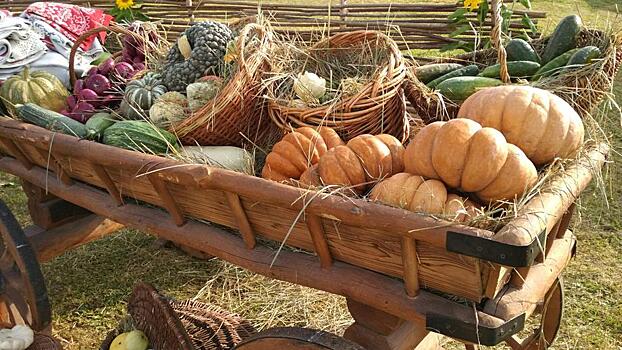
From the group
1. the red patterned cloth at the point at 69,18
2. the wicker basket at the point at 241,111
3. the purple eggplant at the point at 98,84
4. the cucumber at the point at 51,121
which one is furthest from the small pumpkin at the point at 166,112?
the red patterned cloth at the point at 69,18

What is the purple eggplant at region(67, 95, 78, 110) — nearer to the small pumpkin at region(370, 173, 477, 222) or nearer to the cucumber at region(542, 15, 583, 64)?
the small pumpkin at region(370, 173, 477, 222)

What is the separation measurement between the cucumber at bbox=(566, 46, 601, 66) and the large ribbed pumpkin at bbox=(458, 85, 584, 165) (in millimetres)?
600

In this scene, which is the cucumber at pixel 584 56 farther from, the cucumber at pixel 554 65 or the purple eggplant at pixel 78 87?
the purple eggplant at pixel 78 87

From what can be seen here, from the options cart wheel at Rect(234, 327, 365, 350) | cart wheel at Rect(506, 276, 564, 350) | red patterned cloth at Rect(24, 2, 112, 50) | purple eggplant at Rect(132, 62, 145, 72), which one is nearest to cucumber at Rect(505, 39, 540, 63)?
cart wheel at Rect(506, 276, 564, 350)

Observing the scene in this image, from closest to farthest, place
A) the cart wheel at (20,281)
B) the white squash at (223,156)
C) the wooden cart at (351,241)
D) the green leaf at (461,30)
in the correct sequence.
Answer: the wooden cart at (351,241)
the white squash at (223,156)
the cart wheel at (20,281)
the green leaf at (461,30)

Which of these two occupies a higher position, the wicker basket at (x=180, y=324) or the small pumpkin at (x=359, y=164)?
the small pumpkin at (x=359, y=164)

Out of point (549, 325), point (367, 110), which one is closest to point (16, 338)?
point (367, 110)

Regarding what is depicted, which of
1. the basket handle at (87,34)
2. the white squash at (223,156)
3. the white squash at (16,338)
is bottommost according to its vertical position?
the white squash at (16,338)

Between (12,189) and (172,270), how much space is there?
184 cm

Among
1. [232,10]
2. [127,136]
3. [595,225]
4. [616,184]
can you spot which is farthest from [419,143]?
[232,10]

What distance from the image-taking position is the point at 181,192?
1.85m

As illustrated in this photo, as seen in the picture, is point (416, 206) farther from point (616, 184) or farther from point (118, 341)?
point (616, 184)

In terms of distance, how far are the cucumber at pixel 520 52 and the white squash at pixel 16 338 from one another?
2.14 meters

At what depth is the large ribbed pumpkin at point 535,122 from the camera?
1.59 m
